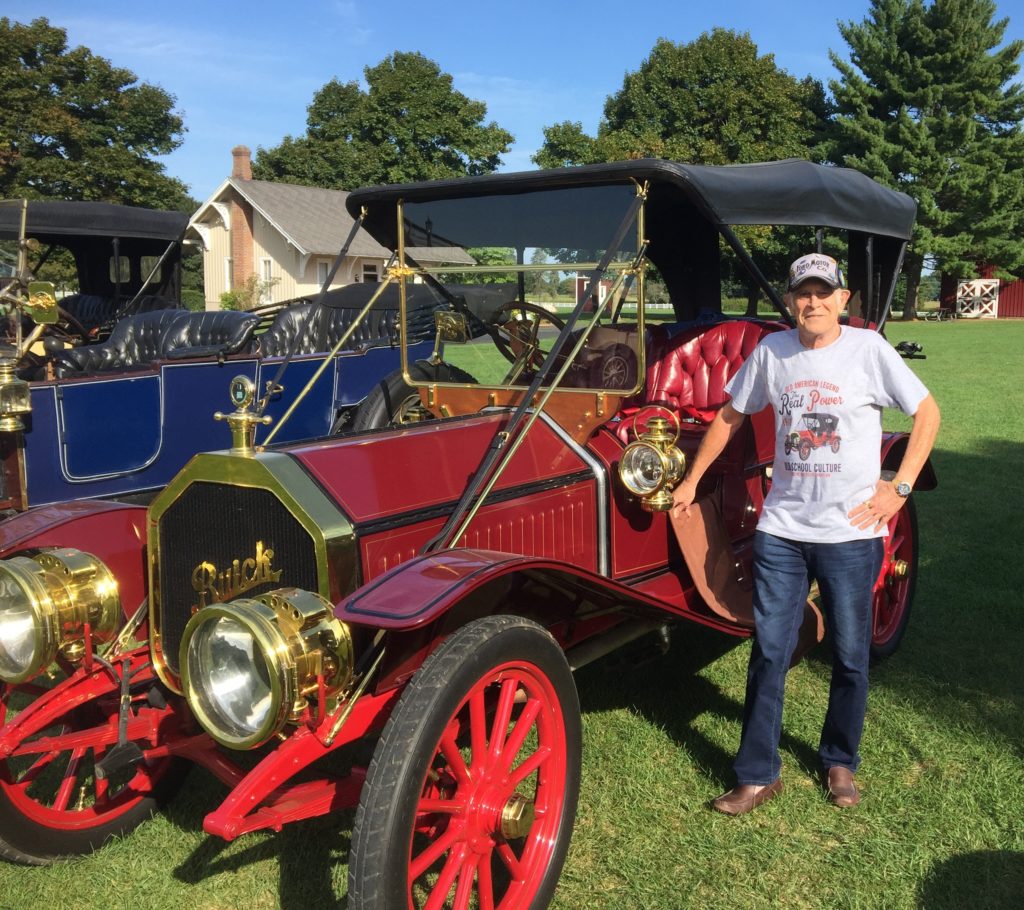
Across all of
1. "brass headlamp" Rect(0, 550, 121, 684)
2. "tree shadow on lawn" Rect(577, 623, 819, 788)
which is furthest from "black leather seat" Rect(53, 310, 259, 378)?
"brass headlamp" Rect(0, 550, 121, 684)

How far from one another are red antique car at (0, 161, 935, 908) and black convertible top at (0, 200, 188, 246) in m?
5.98

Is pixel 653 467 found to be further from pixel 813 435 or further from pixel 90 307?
pixel 90 307

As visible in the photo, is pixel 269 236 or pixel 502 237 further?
pixel 269 236

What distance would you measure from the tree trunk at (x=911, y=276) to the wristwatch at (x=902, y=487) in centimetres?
2952

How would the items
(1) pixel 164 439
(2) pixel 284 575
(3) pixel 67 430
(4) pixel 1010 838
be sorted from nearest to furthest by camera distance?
1. (2) pixel 284 575
2. (4) pixel 1010 838
3. (3) pixel 67 430
4. (1) pixel 164 439

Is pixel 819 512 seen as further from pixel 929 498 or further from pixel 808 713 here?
pixel 929 498

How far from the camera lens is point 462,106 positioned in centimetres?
3897

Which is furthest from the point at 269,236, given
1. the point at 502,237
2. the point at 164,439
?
the point at 502,237

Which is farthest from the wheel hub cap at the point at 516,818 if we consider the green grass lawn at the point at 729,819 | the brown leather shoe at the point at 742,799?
the brown leather shoe at the point at 742,799

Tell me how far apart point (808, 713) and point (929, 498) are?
3.60 metres

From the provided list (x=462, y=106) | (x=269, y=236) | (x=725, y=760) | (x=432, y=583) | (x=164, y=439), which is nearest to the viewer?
(x=432, y=583)

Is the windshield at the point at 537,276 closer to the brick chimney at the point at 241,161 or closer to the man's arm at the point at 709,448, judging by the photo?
the man's arm at the point at 709,448

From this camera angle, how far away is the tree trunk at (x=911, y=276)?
102 feet

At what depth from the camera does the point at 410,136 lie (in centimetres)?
3869
